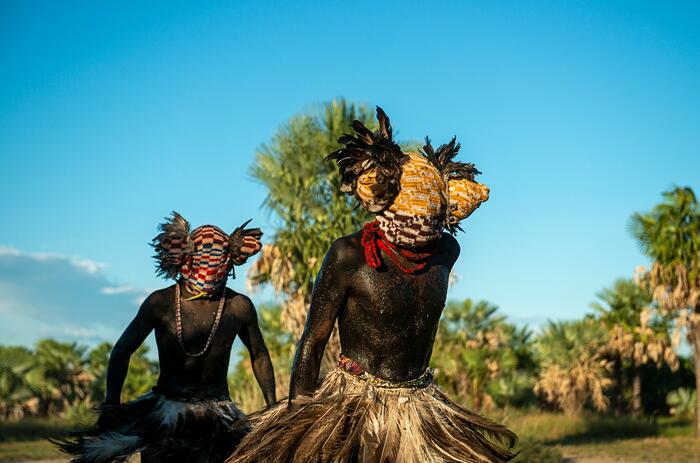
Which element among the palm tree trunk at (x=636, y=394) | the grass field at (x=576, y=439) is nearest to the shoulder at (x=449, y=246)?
the grass field at (x=576, y=439)

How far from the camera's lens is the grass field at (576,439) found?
53.1 feet

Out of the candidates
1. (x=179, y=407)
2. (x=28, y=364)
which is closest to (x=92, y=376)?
(x=28, y=364)

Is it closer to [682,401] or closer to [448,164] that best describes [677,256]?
[682,401]

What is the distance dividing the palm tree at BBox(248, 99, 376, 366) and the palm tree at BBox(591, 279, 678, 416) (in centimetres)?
1274

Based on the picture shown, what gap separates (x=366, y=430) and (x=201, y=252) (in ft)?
6.93

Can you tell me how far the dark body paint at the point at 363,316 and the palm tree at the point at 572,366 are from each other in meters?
25.0

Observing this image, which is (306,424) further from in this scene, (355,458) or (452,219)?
(452,219)

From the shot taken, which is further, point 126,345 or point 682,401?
point 682,401

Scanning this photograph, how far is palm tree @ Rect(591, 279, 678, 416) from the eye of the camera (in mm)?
26984

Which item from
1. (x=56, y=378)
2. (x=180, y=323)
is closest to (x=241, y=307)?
(x=180, y=323)

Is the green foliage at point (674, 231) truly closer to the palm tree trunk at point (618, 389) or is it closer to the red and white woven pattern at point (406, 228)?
the palm tree trunk at point (618, 389)

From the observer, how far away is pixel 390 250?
3730 mm

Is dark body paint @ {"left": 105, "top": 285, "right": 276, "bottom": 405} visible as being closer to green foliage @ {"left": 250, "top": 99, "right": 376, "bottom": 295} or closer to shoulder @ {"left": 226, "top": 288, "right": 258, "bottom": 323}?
shoulder @ {"left": 226, "top": 288, "right": 258, "bottom": 323}

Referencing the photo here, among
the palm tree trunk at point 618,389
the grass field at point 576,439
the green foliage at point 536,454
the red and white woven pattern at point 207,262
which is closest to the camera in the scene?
the red and white woven pattern at point 207,262
